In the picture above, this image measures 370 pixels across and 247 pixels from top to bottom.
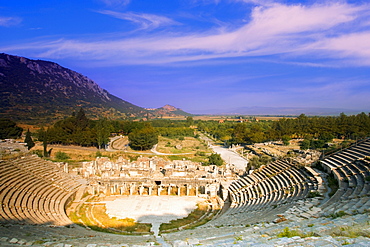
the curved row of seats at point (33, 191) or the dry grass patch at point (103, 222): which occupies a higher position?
the curved row of seats at point (33, 191)

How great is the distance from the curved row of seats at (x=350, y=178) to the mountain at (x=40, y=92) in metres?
86.2

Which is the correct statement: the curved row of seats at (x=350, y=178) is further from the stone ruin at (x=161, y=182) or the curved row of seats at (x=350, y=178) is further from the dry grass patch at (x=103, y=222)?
the dry grass patch at (x=103, y=222)

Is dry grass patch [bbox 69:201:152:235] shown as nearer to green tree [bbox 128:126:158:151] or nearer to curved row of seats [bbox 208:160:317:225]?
curved row of seats [bbox 208:160:317:225]

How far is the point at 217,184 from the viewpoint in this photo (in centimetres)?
2266

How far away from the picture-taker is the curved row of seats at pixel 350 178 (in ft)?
33.9

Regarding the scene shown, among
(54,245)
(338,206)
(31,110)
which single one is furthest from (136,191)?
(31,110)

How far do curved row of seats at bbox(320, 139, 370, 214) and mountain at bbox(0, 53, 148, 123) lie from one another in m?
86.2

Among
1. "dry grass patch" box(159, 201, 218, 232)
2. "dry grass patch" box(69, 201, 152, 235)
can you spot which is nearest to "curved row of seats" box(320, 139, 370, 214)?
"dry grass patch" box(159, 201, 218, 232)

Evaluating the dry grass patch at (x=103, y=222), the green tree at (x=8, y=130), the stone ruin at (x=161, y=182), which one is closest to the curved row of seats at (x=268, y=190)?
the stone ruin at (x=161, y=182)

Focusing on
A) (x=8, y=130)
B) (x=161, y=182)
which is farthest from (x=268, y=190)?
(x=8, y=130)

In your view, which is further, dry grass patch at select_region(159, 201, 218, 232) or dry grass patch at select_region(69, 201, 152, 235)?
dry grass patch at select_region(159, 201, 218, 232)

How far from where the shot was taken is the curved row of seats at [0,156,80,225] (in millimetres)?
14127

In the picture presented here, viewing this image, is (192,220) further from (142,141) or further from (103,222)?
(142,141)

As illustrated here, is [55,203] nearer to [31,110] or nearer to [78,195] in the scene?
[78,195]
